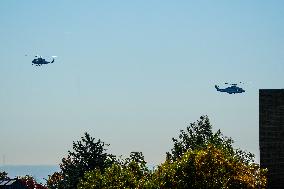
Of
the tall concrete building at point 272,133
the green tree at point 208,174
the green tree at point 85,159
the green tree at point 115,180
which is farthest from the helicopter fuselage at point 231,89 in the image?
the tall concrete building at point 272,133

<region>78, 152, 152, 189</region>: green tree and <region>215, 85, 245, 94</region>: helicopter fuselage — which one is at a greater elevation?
<region>215, 85, 245, 94</region>: helicopter fuselage

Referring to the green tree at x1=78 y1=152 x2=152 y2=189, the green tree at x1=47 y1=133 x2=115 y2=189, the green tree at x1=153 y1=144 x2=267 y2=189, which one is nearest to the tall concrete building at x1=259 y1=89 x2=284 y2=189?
the green tree at x1=153 y1=144 x2=267 y2=189

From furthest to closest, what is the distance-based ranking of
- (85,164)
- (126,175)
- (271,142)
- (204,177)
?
(85,164)
(126,175)
(204,177)
(271,142)

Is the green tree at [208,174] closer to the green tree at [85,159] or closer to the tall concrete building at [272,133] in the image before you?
the tall concrete building at [272,133]

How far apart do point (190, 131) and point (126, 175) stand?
1067 inches

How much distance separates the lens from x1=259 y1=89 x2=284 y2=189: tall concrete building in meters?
31.5

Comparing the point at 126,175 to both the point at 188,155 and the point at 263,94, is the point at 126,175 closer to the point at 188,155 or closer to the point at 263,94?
the point at 188,155

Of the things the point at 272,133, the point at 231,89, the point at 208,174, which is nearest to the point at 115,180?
the point at 208,174

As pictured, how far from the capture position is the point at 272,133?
1242 inches

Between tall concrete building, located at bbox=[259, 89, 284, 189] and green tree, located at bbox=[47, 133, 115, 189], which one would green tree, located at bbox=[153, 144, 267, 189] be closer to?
tall concrete building, located at bbox=[259, 89, 284, 189]

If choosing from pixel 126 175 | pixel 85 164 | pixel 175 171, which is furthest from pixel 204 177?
pixel 85 164

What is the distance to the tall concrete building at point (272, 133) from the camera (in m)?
31.5

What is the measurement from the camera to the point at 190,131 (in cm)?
6756

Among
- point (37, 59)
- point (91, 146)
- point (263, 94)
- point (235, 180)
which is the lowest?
point (235, 180)
